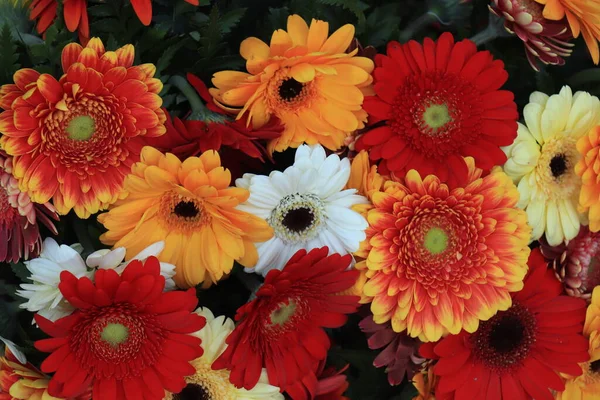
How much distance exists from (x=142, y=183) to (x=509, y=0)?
42cm

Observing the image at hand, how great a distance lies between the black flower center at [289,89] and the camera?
685mm

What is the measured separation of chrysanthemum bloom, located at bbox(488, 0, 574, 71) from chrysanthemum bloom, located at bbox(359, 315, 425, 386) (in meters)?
0.34

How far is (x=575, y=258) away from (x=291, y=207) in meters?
0.35

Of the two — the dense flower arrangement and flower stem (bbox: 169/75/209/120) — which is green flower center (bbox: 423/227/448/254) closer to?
the dense flower arrangement

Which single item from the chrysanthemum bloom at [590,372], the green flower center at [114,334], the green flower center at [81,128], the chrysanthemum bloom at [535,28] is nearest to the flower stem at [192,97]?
the green flower center at [81,128]

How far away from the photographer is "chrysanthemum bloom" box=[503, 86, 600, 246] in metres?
0.75

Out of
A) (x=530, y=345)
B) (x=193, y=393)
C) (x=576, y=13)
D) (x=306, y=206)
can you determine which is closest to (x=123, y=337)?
(x=193, y=393)

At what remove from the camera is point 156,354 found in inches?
25.5

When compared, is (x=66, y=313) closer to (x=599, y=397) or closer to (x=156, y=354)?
(x=156, y=354)

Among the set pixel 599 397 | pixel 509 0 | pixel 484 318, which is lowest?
pixel 599 397

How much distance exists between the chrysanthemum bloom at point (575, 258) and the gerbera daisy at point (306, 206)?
0.85 feet

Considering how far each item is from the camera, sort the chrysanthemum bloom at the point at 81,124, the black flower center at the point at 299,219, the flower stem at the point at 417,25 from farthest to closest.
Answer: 1. the flower stem at the point at 417,25
2. the black flower center at the point at 299,219
3. the chrysanthemum bloom at the point at 81,124

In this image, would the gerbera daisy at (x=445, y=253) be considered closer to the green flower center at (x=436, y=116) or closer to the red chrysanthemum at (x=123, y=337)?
the green flower center at (x=436, y=116)

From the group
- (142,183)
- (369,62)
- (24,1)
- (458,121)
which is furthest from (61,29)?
(458,121)
